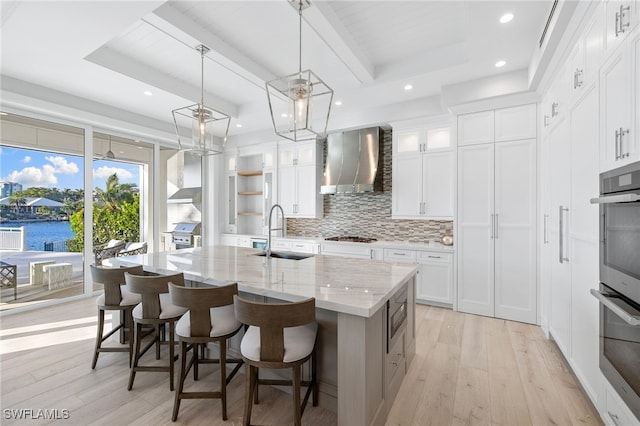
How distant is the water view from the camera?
13.0 ft

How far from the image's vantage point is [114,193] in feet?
15.7

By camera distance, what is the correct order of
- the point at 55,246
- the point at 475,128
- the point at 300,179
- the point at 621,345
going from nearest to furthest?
the point at 621,345
the point at 475,128
the point at 55,246
the point at 300,179

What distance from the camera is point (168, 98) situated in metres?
4.09

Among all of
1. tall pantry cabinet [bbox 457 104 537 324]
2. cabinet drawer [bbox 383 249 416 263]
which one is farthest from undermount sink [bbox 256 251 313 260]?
tall pantry cabinet [bbox 457 104 537 324]

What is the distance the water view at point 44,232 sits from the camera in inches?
155

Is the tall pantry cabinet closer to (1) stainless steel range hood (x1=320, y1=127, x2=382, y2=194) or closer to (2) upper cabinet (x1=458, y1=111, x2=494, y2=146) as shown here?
(2) upper cabinet (x1=458, y1=111, x2=494, y2=146)

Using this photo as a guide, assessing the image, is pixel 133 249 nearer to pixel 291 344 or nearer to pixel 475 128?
pixel 291 344

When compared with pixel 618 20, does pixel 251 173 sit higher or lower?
lower

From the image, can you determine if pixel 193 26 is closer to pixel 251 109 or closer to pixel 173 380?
pixel 251 109

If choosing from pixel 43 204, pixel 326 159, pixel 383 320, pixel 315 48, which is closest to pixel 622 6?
pixel 383 320

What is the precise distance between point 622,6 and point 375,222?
3697mm

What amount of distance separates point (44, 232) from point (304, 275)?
13.8 feet

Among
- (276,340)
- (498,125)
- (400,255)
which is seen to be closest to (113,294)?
(276,340)

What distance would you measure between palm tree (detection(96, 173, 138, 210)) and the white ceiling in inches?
43.9
